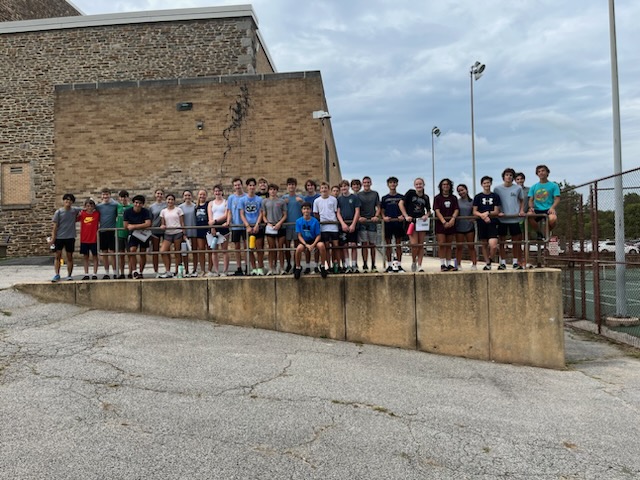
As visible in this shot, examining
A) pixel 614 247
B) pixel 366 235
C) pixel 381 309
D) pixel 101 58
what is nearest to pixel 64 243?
pixel 366 235

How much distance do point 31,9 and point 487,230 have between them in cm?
2595

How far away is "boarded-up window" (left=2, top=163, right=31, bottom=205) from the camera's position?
64.7ft

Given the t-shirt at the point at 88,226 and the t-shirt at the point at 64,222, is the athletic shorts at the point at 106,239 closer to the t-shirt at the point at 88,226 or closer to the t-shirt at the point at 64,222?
the t-shirt at the point at 88,226

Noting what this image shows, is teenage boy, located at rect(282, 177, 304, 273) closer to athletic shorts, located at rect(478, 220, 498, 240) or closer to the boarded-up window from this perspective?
athletic shorts, located at rect(478, 220, 498, 240)

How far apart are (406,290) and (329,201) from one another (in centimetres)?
185

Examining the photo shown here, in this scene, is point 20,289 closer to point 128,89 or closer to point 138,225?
point 138,225

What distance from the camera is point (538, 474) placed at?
13.6 ft

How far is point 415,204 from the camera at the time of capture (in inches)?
324

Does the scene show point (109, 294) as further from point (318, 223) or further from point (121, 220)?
point (318, 223)

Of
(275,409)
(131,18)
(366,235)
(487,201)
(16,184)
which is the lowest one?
(275,409)

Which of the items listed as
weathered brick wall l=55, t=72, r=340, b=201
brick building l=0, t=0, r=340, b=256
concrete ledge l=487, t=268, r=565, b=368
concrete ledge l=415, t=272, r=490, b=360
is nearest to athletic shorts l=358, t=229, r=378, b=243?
concrete ledge l=415, t=272, r=490, b=360

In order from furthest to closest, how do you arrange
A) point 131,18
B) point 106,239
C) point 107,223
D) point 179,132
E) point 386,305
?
point 131,18 → point 179,132 → point 107,223 → point 106,239 → point 386,305

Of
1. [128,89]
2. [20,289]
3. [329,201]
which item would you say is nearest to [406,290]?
[329,201]

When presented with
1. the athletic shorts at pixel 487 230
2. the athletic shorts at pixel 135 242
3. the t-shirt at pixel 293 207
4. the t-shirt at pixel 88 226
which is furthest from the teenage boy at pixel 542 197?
the t-shirt at pixel 88 226
